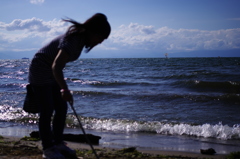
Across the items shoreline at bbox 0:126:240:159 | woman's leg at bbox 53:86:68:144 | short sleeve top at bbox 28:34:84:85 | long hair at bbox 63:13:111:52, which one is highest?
long hair at bbox 63:13:111:52

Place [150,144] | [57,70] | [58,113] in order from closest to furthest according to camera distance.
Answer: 1. [57,70]
2. [58,113]
3. [150,144]

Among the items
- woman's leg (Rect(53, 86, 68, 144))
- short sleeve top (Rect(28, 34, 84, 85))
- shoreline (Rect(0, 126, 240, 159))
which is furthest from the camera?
shoreline (Rect(0, 126, 240, 159))

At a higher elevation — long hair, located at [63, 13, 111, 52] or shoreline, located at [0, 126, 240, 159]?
long hair, located at [63, 13, 111, 52]

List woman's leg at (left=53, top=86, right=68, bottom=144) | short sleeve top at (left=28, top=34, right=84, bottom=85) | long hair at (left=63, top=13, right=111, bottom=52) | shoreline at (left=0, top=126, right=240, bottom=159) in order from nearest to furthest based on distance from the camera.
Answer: long hair at (left=63, top=13, right=111, bottom=52)
short sleeve top at (left=28, top=34, right=84, bottom=85)
woman's leg at (left=53, top=86, right=68, bottom=144)
shoreline at (left=0, top=126, right=240, bottom=159)

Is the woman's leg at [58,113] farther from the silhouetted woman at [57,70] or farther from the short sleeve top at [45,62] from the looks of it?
the short sleeve top at [45,62]

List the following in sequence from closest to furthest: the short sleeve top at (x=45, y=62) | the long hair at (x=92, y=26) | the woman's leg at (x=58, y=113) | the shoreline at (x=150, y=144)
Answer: the long hair at (x=92, y=26), the short sleeve top at (x=45, y=62), the woman's leg at (x=58, y=113), the shoreline at (x=150, y=144)

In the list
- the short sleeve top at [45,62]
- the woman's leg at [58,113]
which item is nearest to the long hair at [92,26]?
the short sleeve top at [45,62]

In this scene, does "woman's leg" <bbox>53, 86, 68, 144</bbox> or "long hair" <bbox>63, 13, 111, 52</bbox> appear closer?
"long hair" <bbox>63, 13, 111, 52</bbox>

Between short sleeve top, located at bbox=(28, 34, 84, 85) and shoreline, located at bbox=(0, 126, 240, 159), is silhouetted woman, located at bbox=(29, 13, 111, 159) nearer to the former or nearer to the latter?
short sleeve top, located at bbox=(28, 34, 84, 85)

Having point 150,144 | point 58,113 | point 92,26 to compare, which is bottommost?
point 150,144

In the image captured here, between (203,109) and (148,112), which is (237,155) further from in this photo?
(203,109)

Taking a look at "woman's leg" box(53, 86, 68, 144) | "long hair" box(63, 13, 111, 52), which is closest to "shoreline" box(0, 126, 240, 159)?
"woman's leg" box(53, 86, 68, 144)

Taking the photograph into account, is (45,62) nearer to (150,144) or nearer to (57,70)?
(57,70)

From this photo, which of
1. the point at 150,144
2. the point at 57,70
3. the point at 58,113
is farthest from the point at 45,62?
the point at 150,144
